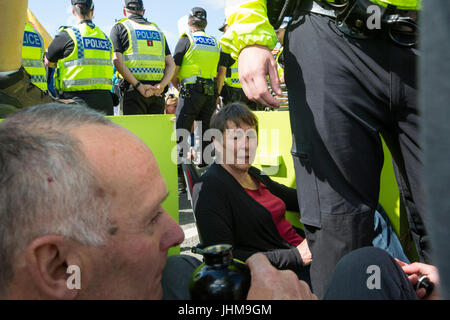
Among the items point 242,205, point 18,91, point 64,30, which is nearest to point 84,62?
point 64,30

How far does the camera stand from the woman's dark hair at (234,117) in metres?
2.47

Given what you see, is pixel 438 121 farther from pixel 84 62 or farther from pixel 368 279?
pixel 84 62

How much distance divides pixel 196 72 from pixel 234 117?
2928 mm

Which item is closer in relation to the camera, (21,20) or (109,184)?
(109,184)

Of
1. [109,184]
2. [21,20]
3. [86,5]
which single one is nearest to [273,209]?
[21,20]

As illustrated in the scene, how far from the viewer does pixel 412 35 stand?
4.09ft

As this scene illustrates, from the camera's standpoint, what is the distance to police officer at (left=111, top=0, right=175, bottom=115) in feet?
15.1

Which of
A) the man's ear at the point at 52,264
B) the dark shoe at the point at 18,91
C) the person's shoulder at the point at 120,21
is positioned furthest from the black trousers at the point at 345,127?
the person's shoulder at the point at 120,21

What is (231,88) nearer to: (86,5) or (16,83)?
(86,5)

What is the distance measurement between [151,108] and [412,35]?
156 inches

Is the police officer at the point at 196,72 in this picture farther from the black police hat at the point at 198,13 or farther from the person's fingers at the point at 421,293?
the person's fingers at the point at 421,293

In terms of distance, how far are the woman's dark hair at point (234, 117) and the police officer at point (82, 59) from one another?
2.02 meters
